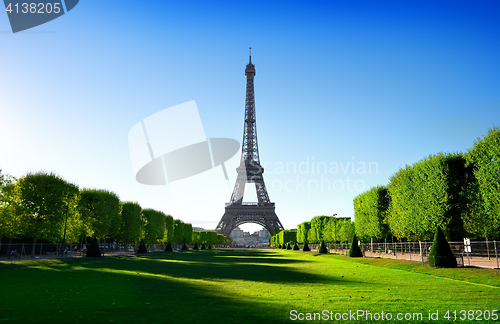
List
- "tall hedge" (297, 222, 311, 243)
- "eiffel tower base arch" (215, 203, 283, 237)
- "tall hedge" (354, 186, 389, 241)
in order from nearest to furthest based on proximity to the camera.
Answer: "tall hedge" (354, 186, 389, 241)
"tall hedge" (297, 222, 311, 243)
"eiffel tower base arch" (215, 203, 283, 237)

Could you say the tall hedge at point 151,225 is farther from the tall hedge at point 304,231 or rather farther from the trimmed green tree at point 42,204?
the tall hedge at point 304,231

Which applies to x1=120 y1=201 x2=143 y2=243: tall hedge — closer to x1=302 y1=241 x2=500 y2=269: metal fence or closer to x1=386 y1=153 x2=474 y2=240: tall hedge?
x1=302 y1=241 x2=500 y2=269: metal fence

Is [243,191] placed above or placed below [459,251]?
above

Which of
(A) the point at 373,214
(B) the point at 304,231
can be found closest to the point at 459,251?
(A) the point at 373,214

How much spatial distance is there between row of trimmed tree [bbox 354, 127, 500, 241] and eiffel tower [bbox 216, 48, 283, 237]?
49.1 metres

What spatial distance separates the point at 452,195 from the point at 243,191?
204ft

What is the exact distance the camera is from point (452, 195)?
28.5m

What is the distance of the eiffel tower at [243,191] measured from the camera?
85.3 metres

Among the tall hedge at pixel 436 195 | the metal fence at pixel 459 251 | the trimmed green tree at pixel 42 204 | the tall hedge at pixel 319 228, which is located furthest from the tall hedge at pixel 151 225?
the tall hedge at pixel 436 195

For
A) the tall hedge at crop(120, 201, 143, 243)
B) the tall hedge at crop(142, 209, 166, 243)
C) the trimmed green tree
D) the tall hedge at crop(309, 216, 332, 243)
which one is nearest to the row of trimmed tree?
the tall hedge at crop(309, 216, 332, 243)

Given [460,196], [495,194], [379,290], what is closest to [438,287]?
[379,290]

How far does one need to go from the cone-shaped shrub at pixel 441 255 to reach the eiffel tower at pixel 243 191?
63845 millimetres

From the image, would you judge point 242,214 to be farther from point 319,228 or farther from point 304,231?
point 319,228

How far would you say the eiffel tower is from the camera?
280ft
